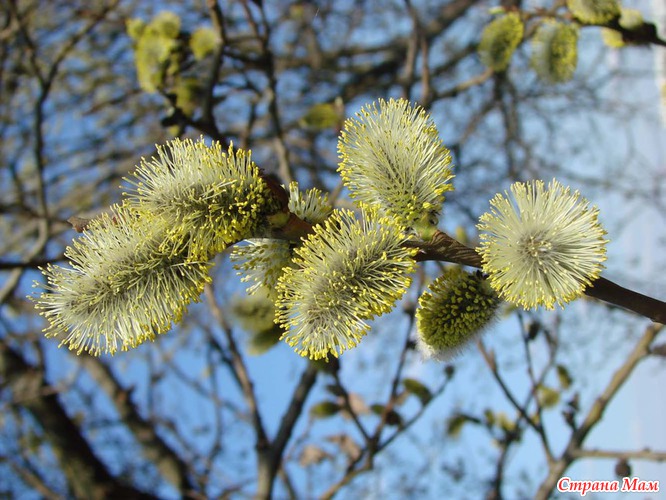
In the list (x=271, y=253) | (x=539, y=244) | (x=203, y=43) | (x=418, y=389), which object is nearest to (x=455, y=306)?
(x=539, y=244)

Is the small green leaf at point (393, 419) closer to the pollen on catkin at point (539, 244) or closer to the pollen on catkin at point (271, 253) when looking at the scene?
the pollen on catkin at point (271, 253)

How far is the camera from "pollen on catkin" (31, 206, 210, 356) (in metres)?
1.08

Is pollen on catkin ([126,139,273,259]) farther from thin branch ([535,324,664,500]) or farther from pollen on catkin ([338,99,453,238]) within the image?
thin branch ([535,324,664,500])

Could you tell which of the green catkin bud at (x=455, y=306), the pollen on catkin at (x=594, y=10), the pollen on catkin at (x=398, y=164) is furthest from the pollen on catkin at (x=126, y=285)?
the pollen on catkin at (x=594, y=10)

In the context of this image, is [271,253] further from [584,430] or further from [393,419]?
[584,430]

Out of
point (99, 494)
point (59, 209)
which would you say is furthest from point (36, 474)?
point (59, 209)

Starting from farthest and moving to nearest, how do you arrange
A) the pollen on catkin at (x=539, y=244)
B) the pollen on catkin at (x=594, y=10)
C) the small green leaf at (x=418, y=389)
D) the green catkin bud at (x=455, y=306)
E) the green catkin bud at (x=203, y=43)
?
the green catkin bud at (x=203, y=43)
the small green leaf at (x=418, y=389)
the pollen on catkin at (x=594, y=10)
the green catkin bud at (x=455, y=306)
the pollen on catkin at (x=539, y=244)

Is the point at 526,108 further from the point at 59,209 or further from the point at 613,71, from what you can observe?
the point at 59,209

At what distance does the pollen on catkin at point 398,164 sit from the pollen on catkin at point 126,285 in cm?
33

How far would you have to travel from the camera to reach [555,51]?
1.97 meters

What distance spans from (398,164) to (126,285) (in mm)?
538

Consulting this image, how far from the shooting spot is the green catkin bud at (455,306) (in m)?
1.16

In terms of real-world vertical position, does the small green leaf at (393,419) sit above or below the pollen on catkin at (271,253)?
below

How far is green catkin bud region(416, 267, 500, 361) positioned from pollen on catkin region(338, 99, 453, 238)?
0.40 ft
